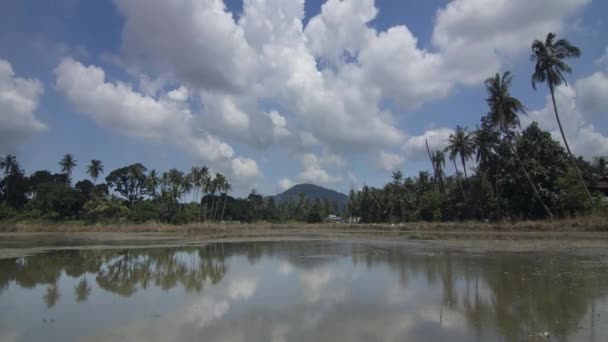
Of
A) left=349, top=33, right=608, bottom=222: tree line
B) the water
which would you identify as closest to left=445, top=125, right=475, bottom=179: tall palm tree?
left=349, top=33, right=608, bottom=222: tree line

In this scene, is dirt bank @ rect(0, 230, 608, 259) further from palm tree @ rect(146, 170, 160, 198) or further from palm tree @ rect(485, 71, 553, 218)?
palm tree @ rect(146, 170, 160, 198)

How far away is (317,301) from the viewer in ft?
36.4

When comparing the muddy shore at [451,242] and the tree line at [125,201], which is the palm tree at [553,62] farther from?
the tree line at [125,201]

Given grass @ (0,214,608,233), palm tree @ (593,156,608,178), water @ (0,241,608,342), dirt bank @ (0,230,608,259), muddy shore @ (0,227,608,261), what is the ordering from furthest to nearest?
palm tree @ (593,156,608,178)
grass @ (0,214,608,233)
dirt bank @ (0,230,608,259)
muddy shore @ (0,227,608,261)
water @ (0,241,608,342)

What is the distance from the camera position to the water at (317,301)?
8055 mm

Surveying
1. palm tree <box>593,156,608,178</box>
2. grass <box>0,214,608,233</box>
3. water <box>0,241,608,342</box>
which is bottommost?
water <box>0,241,608,342</box>

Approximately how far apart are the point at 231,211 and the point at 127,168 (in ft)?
101

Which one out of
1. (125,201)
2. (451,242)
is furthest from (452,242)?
(125,201)

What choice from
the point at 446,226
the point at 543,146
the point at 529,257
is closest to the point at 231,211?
the point at 446,226

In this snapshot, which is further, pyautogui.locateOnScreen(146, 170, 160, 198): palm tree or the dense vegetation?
pyautogui.locateOnScreen(146, 170, 160, 198): palm tree

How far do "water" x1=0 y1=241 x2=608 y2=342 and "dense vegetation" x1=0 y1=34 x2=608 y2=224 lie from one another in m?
30.0

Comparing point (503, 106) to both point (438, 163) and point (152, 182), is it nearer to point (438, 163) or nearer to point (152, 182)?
point (438, 163)

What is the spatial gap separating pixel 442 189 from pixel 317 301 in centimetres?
7492

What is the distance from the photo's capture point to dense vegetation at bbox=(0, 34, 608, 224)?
1769 inches
